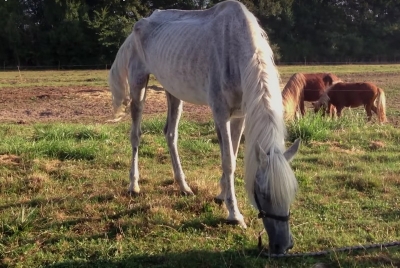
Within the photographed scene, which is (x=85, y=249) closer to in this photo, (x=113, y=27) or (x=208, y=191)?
(x=208, y=191)

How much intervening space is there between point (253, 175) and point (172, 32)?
7.75ft

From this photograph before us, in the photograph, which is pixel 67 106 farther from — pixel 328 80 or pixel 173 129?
pixel 173 129

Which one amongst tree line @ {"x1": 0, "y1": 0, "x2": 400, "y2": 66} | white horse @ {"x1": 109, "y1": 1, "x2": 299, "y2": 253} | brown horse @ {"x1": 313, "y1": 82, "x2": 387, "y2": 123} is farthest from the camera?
tree line @ {"x1": 0, "y1": 0, "x2": 400, "y2": 66}

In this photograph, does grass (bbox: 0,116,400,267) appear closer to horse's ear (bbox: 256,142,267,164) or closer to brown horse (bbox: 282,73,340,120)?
horse's ear (bbox: 256,142,267,164)

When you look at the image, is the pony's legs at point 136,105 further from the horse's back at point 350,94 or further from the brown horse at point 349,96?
the horse's back at point 350,94

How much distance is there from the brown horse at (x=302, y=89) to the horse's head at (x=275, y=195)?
654 centimetres

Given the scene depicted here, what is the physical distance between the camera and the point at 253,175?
3.34 m

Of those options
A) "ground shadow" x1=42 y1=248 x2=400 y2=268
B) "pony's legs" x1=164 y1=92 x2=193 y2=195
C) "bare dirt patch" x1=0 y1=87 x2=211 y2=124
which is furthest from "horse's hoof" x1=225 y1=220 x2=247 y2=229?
"bare dirt patch" x1=0 y1=87 x2=211 y2=124

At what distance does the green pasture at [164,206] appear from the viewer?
3.49 meters

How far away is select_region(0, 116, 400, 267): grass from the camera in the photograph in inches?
138

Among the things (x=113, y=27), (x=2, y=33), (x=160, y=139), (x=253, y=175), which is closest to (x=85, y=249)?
(x=253, y=175)

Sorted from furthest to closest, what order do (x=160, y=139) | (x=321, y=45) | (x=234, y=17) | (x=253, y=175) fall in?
(x=321, y=45)
(x=160, y=139)
(x=234, y=17)
(x=253, y=175)

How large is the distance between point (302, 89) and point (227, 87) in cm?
850

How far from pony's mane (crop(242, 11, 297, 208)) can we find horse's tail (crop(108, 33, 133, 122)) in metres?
2.28
